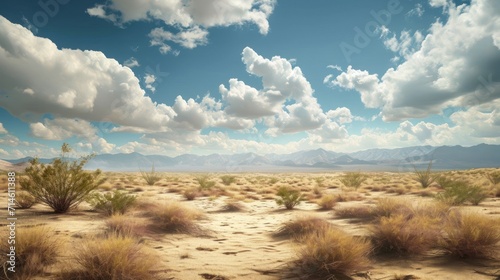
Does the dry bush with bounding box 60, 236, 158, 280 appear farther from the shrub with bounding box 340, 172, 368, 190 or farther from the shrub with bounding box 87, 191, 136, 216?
the shrub with bounding box 340, 172, 368, 190


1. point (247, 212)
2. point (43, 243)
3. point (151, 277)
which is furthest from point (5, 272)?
point (247, 212)

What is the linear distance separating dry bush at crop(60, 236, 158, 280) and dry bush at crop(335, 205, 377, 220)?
6489 mm

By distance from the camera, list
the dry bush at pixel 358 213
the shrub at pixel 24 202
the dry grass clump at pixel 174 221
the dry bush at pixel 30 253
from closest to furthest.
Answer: the dry bush at pixel 30 253, the dry grass clump at pixel 174 221, the dry bush at pixel 358 213, the shrub at pixel 24 202

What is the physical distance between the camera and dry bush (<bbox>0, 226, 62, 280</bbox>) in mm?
3494

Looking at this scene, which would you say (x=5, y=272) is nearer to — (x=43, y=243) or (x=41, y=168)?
(x=43, y=243)

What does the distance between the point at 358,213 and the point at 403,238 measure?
3.76 meters

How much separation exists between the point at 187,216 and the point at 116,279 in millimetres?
3792

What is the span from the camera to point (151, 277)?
355cm

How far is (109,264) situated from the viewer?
11.1 ft

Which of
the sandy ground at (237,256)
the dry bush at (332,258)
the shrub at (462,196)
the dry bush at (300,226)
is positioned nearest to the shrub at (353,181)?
the shrub at (462,196)

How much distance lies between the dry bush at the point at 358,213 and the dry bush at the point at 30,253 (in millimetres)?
7527

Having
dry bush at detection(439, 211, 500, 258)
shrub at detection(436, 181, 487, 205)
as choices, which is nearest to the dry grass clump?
dry bush at detection(439, 211, 500, 258)

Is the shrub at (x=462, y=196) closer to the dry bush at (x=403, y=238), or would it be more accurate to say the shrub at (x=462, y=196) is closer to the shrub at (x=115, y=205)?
the dry bush at (x=403, y=238)

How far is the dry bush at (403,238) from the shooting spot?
15.2 ft
